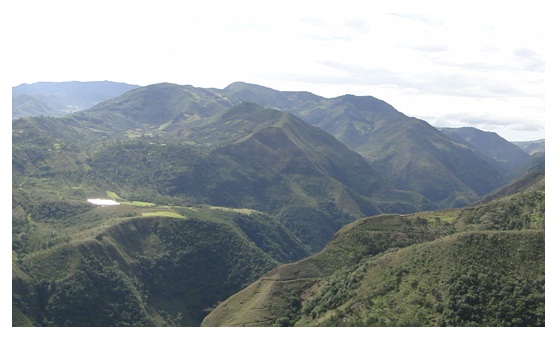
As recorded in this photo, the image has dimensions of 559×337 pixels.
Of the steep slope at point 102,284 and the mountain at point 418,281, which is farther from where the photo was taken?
the steep slope at point 102,284

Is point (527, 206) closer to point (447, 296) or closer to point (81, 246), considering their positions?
point (447, 296)

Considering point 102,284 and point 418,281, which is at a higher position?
point 418,281

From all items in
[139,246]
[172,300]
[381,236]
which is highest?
[381,236]

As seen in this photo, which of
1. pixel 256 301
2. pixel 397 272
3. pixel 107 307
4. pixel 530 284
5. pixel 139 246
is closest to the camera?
pixel 530 284

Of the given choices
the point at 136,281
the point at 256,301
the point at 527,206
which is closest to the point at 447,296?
the point at 256,301

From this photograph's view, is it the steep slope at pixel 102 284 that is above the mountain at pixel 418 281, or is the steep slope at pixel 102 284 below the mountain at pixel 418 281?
below

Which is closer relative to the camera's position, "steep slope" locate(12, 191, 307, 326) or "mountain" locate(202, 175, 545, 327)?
"mountain" locate(202, 175, 545, 327)

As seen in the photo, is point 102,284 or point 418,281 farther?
point 102,284

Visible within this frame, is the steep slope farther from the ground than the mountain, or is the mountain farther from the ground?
the mountain
